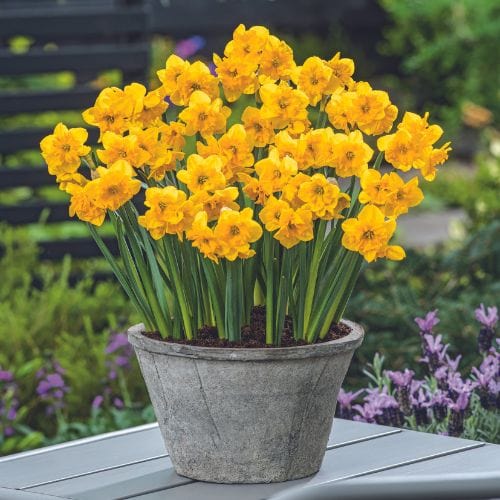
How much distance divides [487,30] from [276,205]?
224 inches

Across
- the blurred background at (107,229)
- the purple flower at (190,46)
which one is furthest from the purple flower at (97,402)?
the purple flower at (190,46)

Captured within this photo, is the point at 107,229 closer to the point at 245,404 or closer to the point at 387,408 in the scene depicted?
the point at 387,408

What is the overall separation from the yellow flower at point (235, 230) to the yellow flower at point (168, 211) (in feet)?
0.21

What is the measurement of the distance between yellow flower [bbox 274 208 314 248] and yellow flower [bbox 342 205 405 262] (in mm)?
55

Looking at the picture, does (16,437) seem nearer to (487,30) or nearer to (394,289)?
(394,289)

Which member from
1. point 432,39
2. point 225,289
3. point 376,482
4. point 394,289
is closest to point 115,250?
point 394,289

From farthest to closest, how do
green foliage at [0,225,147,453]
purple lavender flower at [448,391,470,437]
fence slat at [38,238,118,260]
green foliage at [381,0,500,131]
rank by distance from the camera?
1. green foliage at [381,0,500,131]
2. fence slat at [38,238,118,260]
3. green foliage at [0,225,147,453]
4. purple lavender flower at [448,391,470,437]

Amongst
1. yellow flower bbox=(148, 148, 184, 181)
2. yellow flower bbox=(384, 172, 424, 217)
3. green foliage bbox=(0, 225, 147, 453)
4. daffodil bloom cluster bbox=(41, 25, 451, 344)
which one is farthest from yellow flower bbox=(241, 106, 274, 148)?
green foliage bbox=(0, 225, 147, 453)

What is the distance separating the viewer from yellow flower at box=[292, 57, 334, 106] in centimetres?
185

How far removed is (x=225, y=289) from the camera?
183 centimetres

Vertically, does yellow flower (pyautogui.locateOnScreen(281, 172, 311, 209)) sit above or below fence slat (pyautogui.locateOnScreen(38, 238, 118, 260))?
above

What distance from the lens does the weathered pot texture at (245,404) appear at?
177 cm

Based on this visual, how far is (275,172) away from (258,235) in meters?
0.11

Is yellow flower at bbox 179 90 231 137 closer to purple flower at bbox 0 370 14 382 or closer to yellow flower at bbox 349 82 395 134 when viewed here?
yellow flower at bbox 349 82 395 134
